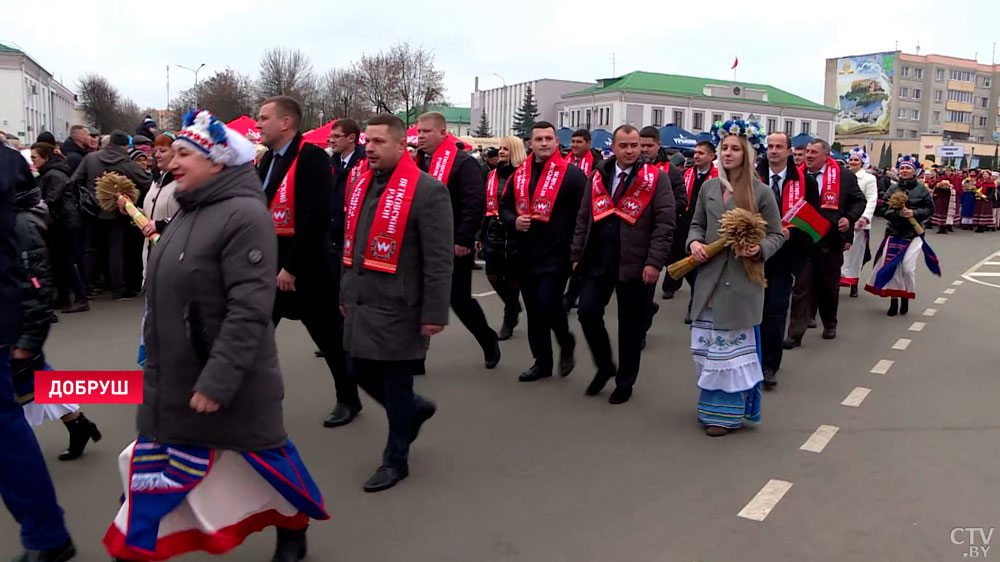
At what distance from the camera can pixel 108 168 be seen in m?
10.1

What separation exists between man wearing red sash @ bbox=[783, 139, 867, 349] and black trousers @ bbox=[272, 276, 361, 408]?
4.31 metres

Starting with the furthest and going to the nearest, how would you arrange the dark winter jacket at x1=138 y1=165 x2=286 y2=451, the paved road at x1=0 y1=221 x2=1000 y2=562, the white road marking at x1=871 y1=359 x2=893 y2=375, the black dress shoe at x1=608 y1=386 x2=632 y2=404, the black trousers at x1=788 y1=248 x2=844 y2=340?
the black trousers at x1=788 y1=248 x2=844 y2=340
the white road marking at x1=871 y1=359 x2=893 y2=375
the black dress shoe at x1=608 y1=386 x2=632 y2=404
the paved road at x1=0 y1=221 x2=1000 y2=562
the dark winter jacket at x1=138 y1=165 x2=286 y2=451

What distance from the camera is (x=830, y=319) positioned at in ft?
29.7

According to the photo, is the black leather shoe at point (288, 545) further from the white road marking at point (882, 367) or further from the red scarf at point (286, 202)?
the white road marking at point (882, 367)

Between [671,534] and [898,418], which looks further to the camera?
[898,418]

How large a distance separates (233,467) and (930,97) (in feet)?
393

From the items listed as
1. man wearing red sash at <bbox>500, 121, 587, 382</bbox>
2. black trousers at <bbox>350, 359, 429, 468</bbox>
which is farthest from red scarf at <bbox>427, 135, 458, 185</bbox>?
black trousers at <bbox>350, 359, 429, 468</bbox>

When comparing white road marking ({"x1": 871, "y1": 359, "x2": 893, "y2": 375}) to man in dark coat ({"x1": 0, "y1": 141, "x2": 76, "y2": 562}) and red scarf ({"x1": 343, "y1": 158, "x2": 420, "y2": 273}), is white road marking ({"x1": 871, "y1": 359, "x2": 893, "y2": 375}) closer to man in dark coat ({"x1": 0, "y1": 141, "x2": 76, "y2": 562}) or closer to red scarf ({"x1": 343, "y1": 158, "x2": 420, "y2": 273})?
red scarf ({"x1": 343, "y1": 158, "x2": 420, "y2": 273})

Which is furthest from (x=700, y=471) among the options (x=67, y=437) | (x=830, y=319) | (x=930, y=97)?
(x=930, y=97)

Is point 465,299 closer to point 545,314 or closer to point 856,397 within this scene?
point 545,314

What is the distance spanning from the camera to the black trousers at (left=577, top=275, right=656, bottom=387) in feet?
20.5

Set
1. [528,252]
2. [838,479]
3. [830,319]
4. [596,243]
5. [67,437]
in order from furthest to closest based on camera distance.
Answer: [830,319], [528,252], [596,243], [67,437], [838,479]

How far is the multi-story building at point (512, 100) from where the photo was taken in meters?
101

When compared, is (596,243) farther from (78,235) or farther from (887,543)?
(78,235)
